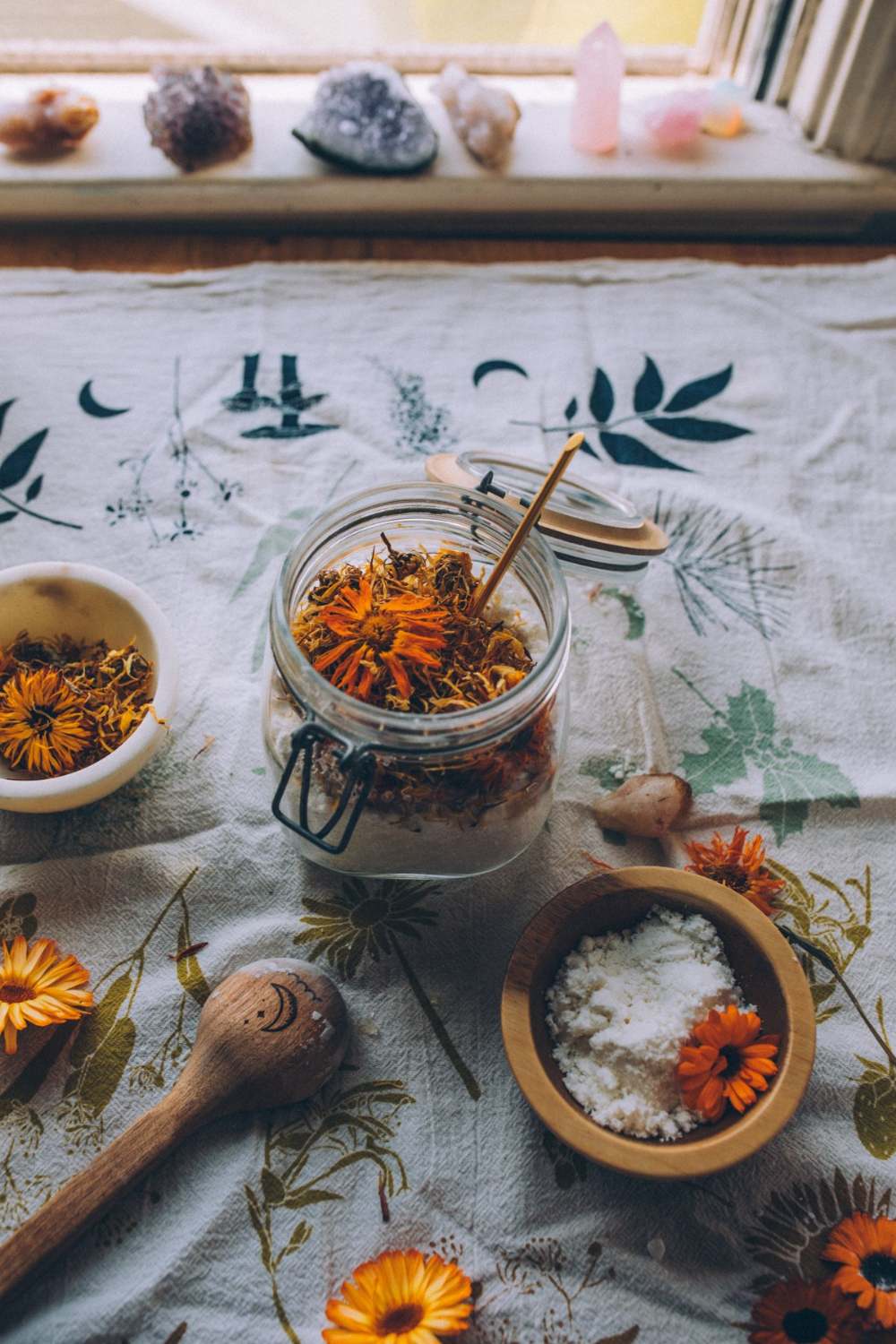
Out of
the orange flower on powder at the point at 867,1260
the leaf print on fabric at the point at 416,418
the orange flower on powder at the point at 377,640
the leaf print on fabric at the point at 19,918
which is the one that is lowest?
the leaf print on fabric at the point at 19,918

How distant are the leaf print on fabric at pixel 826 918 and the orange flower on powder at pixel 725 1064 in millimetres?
95

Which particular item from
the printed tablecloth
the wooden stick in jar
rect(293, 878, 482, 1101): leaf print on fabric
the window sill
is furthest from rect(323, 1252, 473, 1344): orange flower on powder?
the window sill

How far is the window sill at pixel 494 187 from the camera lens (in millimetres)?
920

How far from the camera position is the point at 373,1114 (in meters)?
0.50

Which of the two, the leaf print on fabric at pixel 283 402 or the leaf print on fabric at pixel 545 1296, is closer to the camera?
the leaf print on fabric at pixel 545 1296

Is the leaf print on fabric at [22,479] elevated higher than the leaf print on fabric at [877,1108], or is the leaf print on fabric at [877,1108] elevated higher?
the leaf print on fabric at [22,479]

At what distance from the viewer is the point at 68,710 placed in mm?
553

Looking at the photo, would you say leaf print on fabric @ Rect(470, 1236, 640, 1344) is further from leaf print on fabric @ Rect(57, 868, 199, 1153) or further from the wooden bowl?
leaf print on fabric @ Rect(57, 868, 199, 1153)

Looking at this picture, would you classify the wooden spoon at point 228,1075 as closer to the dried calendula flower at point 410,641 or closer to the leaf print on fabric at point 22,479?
the dried calendula flower at point 410,641

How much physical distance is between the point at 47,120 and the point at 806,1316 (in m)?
1.11

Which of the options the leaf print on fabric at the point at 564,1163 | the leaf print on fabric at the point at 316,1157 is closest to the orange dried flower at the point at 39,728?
the leaf print on fabric at the point at 316,1157

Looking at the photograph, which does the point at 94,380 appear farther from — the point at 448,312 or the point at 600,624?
the point at 600,624

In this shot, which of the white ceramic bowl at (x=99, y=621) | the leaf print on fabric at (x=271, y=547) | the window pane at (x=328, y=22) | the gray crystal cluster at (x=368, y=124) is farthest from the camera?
the window pane at (x=328, y=22)

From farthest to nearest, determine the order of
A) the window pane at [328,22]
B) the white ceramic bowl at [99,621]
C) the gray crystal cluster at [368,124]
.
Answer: the window pane at [328,22] → the gray crystal cluster at [368,124] → the white ceramic bowl at [99,621]
